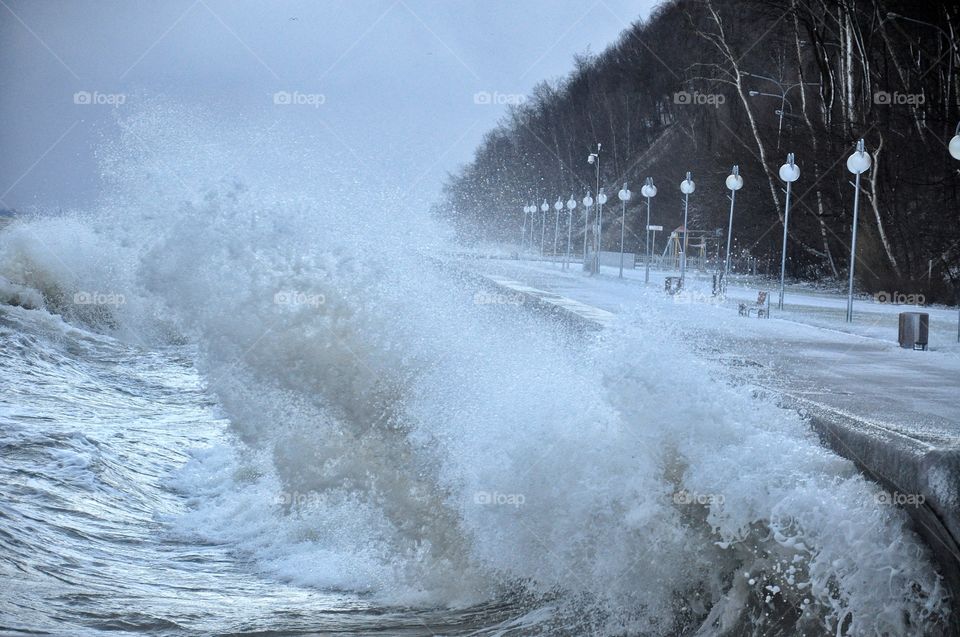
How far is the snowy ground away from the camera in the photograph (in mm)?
8586

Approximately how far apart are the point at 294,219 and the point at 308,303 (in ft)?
4.79

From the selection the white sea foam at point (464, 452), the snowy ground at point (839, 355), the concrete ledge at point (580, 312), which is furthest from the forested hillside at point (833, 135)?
the white sea foam at point (464, 452)

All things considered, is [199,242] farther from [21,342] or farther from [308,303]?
[21,342]

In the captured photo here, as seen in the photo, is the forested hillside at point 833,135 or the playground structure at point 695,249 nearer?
the forested hillside at point 833,135

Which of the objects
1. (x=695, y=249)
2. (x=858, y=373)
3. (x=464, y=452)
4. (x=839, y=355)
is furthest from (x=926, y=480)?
(x=695, y=249)

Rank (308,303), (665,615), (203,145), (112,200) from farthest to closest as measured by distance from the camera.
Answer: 1. (112,200)
2. (203,145)
3. (308,303)
4. (665,615)

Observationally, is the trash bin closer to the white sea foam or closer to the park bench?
the park bench

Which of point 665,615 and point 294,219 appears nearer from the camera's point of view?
point 665,615

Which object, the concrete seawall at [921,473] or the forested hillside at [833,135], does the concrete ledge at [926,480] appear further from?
the forested hillside at [833,135]

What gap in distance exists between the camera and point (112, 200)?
1377 centimetres

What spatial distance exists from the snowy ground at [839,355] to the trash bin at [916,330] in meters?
0.24

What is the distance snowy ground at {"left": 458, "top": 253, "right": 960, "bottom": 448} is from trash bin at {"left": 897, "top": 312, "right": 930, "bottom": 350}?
9.3 inches

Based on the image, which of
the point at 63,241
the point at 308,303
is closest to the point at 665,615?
the point at 308,303

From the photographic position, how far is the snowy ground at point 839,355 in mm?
8586
